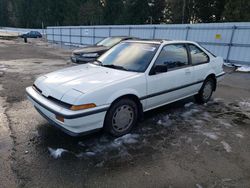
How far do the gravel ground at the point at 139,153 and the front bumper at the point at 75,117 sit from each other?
371 millimetres

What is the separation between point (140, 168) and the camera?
2840mm

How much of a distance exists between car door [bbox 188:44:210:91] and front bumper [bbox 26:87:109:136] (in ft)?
8.31

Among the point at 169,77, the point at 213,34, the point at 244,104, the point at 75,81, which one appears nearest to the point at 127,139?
the point at 75,81

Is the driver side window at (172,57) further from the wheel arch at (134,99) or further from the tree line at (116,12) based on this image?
the tree line at (116,12)

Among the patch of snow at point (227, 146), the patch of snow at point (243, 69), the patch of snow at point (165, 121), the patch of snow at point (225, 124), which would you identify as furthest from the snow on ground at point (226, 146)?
the patch of snow at point (243, 69)

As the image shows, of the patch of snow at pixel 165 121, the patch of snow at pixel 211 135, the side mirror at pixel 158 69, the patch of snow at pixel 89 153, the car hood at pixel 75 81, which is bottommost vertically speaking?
the patch of snow at pixel 89 153

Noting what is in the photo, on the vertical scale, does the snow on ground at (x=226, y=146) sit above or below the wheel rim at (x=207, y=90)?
below

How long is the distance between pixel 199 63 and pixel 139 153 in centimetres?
276

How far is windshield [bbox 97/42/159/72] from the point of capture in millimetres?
3842

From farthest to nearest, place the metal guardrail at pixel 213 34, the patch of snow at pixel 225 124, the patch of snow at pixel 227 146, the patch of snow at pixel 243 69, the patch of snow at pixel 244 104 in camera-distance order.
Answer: the metal guardrail at pixel 213 34, the patch of snow at pixel 243 69, the patch of snow at pixel 244 104, the patch of snow at pixel 225 124, the patch of snow at pixel 227 146

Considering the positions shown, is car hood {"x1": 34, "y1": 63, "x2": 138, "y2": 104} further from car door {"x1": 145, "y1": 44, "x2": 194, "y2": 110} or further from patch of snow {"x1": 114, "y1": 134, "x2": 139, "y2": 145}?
patch of snow {"x1": 114, "y1": 134, "x2": 139, "y2": 145}

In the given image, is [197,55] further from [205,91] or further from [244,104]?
[244,104]

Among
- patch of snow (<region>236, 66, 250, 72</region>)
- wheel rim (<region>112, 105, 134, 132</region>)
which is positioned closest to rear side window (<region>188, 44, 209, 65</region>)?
wheel rim (<region>112, 105, 134, 132</region>)

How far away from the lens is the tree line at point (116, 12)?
118 feet
